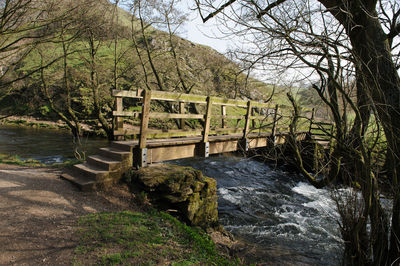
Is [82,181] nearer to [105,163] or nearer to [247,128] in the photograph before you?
[105,163]

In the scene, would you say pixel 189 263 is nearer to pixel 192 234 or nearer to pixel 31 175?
pixel 192 234

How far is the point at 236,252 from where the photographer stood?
523cm

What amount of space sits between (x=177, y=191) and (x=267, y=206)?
397cm

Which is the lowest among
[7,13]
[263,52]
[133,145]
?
[133,145]

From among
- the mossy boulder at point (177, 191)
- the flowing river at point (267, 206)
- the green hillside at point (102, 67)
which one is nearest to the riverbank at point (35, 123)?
the flowing river at point (267, 206)

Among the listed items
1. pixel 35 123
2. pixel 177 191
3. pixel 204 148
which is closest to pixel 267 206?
pixel 204 148

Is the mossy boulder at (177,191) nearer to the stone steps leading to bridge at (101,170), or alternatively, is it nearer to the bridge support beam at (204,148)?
the stone steps leading to bridge at (101,170)

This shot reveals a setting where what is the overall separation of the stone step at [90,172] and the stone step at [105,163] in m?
0.09

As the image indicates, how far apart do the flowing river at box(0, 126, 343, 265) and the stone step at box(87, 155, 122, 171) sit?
3356mm

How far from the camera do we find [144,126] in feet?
19.0

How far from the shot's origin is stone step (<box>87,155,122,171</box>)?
558cm

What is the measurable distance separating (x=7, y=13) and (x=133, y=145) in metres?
5.09

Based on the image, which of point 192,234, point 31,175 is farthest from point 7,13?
point 192,234

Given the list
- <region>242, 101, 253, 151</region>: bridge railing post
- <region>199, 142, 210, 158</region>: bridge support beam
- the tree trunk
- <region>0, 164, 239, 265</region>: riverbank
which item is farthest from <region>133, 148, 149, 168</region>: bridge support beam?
the tree trunk
